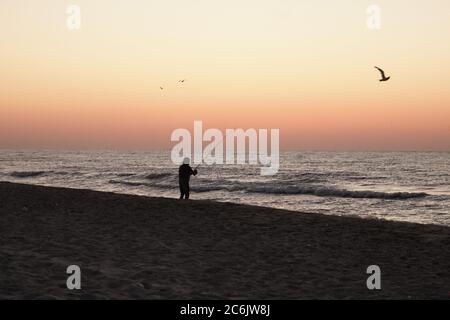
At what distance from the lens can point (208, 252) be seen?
10477 mm

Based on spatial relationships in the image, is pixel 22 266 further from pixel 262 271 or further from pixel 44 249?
pixel 262 271

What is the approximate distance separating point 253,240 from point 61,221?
5140 millimetres

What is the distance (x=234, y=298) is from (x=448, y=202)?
93.3 ft

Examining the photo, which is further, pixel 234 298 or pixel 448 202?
pixel 448 202

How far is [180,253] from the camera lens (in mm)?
10305

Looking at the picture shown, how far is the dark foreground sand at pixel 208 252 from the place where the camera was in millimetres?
7898

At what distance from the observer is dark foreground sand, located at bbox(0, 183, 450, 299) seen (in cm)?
790

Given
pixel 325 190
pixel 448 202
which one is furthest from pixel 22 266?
pixel 325 190

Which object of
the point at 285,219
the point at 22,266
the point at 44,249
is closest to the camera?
the point at 22,266

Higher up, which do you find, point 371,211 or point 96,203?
point 96,203

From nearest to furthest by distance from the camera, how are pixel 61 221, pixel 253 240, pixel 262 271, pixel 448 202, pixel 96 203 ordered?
pixel 262 271, pixel 253 240, pixel 61 221, pixel 96 203, pixel 448 202

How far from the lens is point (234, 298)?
24.7ft

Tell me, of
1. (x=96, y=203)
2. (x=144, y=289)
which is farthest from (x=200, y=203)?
(x=144, y=289)

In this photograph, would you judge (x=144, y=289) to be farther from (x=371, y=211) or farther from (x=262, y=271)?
(x=371, y=211)
